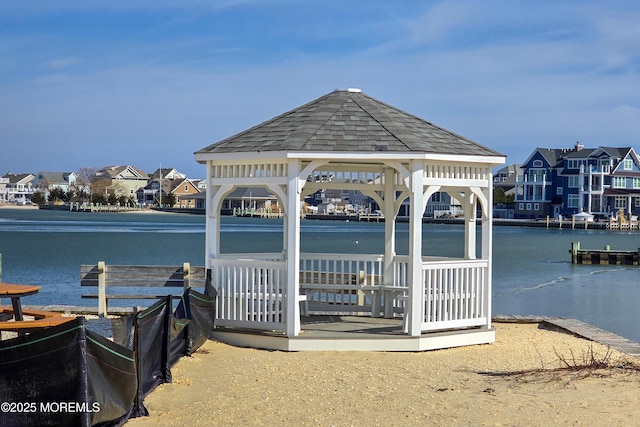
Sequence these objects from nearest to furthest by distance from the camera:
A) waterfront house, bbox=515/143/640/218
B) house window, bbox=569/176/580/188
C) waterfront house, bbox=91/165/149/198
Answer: waterfront house, bbox=515/143/640/218
house window, bbox=569/176/580/188
waterfront house, bbox=91/165/149/198

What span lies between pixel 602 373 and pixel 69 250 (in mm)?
57125

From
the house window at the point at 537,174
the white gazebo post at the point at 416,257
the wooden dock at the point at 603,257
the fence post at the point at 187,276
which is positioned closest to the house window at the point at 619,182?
the house window at the point at 537,174

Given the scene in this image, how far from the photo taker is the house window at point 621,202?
116m

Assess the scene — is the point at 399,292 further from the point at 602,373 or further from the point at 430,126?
the point at 602,373

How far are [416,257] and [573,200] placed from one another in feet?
356

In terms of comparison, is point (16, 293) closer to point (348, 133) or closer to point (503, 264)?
point (348, 133)

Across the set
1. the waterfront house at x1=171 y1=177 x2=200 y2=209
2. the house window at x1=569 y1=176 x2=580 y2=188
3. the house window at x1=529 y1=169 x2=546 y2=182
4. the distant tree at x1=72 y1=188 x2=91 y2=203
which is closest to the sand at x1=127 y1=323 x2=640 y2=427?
the house window at x1=569 y1=176 x2=580 y2=188

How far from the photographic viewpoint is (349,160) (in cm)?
1295

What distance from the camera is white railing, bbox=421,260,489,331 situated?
1269 cm

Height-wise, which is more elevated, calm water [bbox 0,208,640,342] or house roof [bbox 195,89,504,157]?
house roof [bbox 195,89,504,157]

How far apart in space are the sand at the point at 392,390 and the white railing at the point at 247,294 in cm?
66

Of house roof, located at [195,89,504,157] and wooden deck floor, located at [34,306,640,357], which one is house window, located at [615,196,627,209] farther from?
house roof, located at [195,89,504,157]

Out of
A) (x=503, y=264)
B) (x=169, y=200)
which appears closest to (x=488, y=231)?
(x=503, y=264)

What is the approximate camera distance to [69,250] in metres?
63.1
